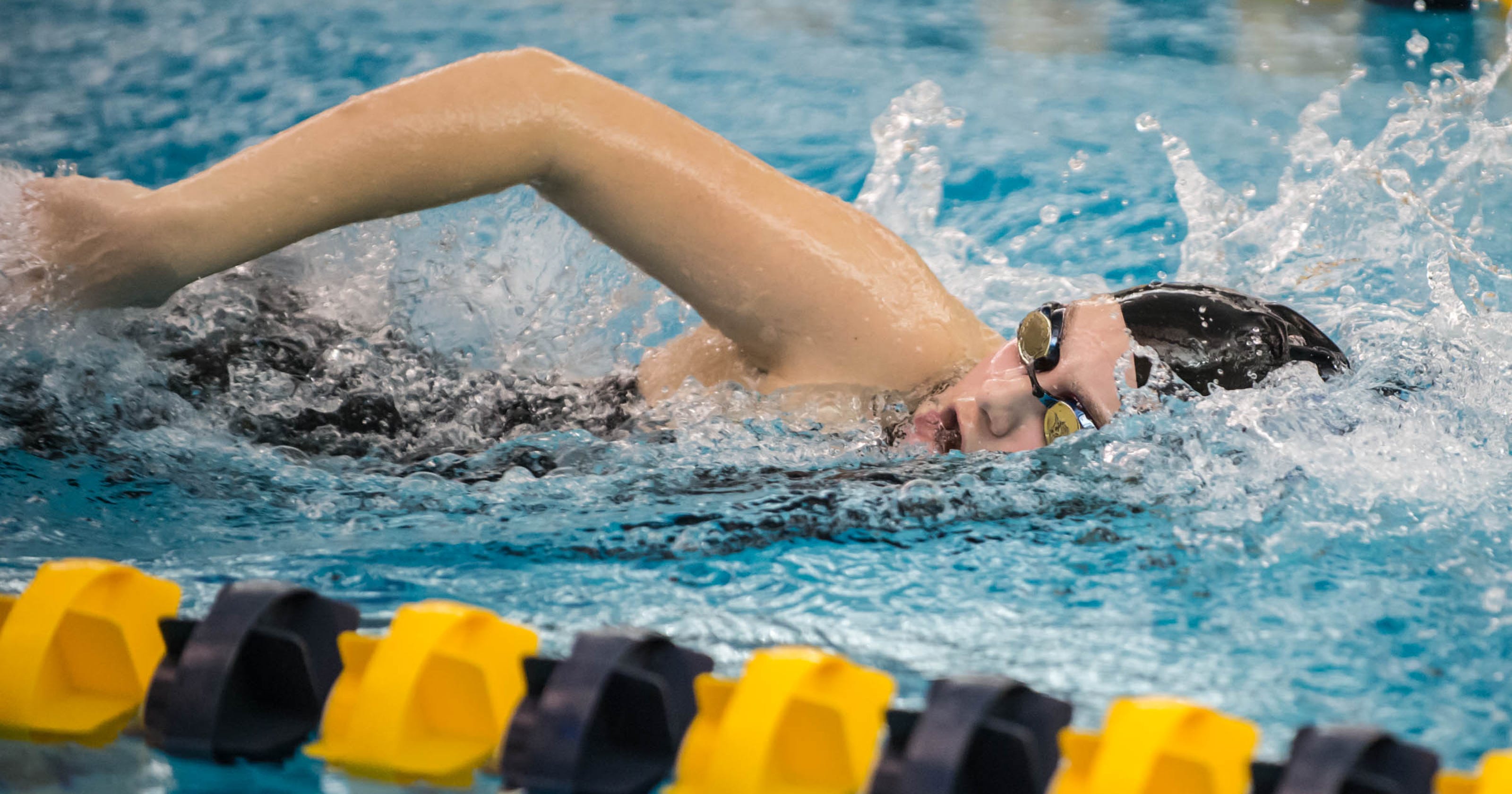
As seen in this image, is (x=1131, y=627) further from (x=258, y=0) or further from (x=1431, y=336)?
(x=258, y=0)

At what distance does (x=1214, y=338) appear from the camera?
4.81 feet

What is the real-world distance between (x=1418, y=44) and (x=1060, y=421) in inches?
151

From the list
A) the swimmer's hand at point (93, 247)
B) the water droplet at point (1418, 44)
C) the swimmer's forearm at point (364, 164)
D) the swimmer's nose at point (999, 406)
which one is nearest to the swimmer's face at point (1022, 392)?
the swimmer's nose at point (999, 406)

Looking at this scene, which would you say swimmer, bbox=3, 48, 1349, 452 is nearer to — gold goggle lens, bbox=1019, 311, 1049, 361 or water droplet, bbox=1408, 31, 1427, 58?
gold goggle lens, bbox=1019, 311, 1049, 361

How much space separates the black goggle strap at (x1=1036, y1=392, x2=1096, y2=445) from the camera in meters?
1.50

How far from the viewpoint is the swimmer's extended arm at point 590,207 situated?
141 centimetres

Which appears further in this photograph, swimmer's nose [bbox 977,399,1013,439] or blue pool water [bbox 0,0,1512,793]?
swimmer's nose [bbox 977,399,1013,439]

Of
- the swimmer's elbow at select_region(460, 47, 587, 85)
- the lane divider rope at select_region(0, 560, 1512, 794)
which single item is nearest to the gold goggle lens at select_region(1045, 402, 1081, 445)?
the lane divider rope at select_region(0, 560, 1512, 794)

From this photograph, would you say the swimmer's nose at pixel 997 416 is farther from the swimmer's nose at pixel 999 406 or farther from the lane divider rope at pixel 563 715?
the lane divider rope at pixel 563 715

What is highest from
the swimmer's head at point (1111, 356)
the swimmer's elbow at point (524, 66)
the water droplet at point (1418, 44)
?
the water droplet at point (1418, 44)

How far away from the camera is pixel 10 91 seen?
361 centimetres

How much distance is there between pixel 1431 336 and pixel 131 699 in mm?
1774

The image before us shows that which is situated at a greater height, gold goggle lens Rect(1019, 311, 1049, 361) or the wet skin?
the wet skin

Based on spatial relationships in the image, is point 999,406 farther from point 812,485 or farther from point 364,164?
point 364,164
